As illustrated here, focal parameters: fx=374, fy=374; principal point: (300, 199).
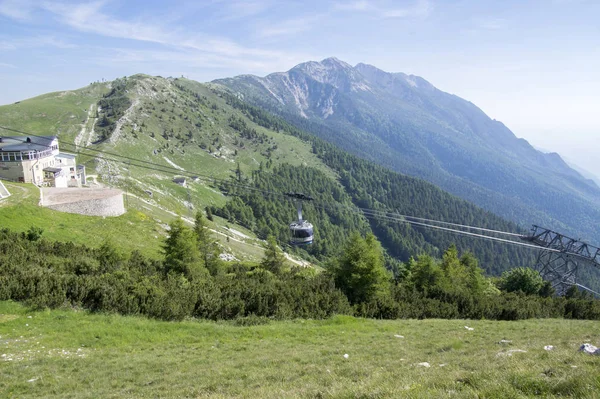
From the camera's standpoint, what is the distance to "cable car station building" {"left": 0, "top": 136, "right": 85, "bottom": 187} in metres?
59.2

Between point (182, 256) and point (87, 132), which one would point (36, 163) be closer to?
point (182, 256)

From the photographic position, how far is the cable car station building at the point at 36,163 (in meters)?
59.2

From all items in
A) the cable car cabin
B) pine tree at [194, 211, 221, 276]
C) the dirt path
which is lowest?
pine tree at [194, 211, 221, 276]

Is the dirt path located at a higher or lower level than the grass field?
higher

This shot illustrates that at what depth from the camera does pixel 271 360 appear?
17.5 metres

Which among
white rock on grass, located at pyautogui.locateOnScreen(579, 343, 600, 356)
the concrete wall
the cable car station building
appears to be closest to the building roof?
the cable car station building

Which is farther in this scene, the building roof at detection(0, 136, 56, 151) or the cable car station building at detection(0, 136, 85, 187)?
the building roof at detection(0, 136, 56, 151)

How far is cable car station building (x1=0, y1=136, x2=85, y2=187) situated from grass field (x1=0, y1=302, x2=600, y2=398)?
1733 inches

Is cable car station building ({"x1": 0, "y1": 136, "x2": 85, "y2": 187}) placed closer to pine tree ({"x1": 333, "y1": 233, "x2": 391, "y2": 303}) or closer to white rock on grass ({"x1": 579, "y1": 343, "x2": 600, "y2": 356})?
pine tree ({"x1": 333, "y1": 233, "x2": 391, "y2": 303})

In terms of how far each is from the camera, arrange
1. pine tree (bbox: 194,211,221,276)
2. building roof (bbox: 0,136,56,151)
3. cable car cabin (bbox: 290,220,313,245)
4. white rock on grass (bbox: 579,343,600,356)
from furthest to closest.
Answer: building roof (bbox: 0,136,56,151), pine tree (bbox: 194,211,221,276), cable car cabin (bbox: 290,220,313,245), white rock on grass (bbox: 579,343,600,356)

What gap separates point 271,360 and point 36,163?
63.6m

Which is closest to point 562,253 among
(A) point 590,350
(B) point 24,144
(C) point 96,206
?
(A) point 590,350

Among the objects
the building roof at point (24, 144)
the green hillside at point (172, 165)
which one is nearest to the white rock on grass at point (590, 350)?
the green hillside at point (172, 165)

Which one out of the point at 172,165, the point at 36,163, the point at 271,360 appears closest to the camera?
the point at 271,360
